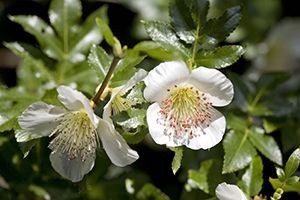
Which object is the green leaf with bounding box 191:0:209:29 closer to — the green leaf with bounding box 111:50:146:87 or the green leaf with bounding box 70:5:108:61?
the green leaf with bounding box 111:50:146:87

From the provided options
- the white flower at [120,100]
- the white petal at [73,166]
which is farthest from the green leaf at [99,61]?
the white petal at [73,166]

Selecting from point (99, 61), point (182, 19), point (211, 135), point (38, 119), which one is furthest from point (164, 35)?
point (38, 119)

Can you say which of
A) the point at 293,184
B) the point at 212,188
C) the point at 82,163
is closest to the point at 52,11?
the point at 82,163

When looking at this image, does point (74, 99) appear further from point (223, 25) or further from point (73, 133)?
point (223, 25)

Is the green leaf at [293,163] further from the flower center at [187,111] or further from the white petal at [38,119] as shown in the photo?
the white petal at [38,119]

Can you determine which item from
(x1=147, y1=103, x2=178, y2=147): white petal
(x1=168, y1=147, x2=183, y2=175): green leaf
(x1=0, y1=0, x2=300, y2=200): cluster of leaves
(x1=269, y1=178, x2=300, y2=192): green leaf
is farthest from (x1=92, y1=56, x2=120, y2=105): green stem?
(x1=269, y1=178, x2=300, y2=192): green leaf
